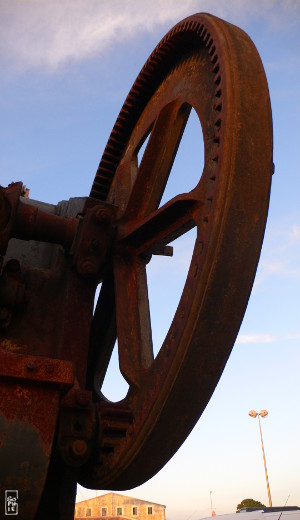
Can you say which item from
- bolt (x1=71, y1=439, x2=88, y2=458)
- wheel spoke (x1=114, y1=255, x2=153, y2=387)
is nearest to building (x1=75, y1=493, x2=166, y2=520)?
wheel spoke (x1=114, y1=255, x2=153, y2=387)

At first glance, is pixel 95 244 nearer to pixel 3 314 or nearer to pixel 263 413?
pixel 3 314

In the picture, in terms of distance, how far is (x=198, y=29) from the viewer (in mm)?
3400

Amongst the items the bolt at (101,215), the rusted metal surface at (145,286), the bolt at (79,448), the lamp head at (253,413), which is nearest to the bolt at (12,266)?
the rusted metal surface at (145,286)

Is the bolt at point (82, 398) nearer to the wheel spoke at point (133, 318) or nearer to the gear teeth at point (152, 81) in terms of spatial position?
the wheel spoke at point (133, 318)

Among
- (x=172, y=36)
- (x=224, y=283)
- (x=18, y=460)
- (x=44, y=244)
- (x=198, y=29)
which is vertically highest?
(x=172, y=36)

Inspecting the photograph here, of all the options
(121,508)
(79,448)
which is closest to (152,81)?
(79,448)

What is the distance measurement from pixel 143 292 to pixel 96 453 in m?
1.16

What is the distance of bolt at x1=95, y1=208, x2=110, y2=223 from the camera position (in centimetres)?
353

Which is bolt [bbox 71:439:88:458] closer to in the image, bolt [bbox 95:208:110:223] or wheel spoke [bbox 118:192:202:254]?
wheel spoke [bbox 118:192:202:254]

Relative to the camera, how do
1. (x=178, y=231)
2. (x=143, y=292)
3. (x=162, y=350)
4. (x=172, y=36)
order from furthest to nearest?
1. (x=172, y=36)
2. (x=143, y=292)
3. (x=178, y=231)
4. (x=162, y=350)

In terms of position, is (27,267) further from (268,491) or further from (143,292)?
(268,491)

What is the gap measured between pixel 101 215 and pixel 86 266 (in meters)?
0.36

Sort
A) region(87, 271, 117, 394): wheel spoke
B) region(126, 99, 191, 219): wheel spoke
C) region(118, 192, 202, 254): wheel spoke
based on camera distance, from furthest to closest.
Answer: region(87, 271, 117, 394): wheel spoke → region(126, 99, 191, 219): wheel spoke → region(118, 192, 202, 254): wheel spoke

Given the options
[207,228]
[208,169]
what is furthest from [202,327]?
[208,169]
